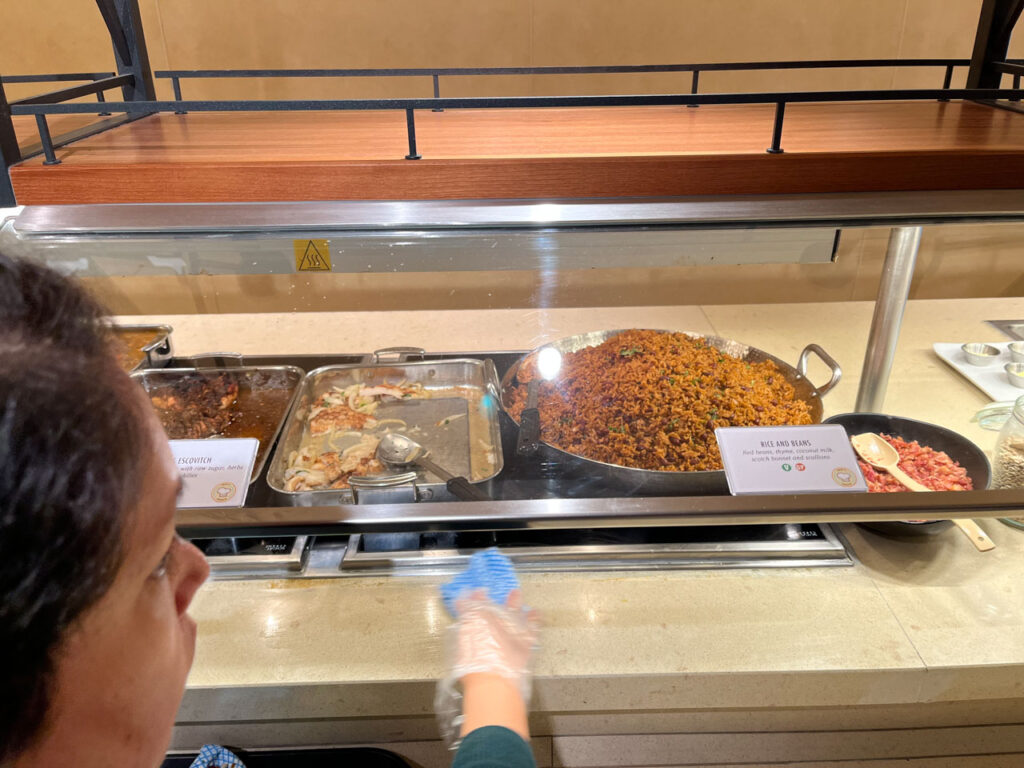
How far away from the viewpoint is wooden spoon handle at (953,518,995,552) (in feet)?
3.70

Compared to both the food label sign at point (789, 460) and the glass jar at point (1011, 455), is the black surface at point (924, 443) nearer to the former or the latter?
the glass jar at point (1011, 455)

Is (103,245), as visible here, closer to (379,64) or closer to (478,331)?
(478,331)

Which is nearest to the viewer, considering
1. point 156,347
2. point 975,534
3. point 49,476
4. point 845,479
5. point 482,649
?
point 49,476

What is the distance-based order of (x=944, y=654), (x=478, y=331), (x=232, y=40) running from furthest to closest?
(x=232, y=40), (x=478, y=331), (x=944, y=654)

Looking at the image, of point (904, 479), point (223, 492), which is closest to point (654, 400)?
point (904, 479)

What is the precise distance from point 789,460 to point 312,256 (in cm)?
78

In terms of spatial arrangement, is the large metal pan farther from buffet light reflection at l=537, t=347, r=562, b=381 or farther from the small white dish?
the small white dish

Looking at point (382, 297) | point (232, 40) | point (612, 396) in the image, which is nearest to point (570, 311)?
point (612, 396)

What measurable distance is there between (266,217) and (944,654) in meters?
1.12

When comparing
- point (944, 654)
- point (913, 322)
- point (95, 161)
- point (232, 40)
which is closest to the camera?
point (95, 161)

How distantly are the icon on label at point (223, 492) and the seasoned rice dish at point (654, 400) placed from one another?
1.54ft

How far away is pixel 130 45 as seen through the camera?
3.73ft

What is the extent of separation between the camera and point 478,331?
1299mm

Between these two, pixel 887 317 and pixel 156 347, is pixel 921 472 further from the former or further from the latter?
pixel 156 347
